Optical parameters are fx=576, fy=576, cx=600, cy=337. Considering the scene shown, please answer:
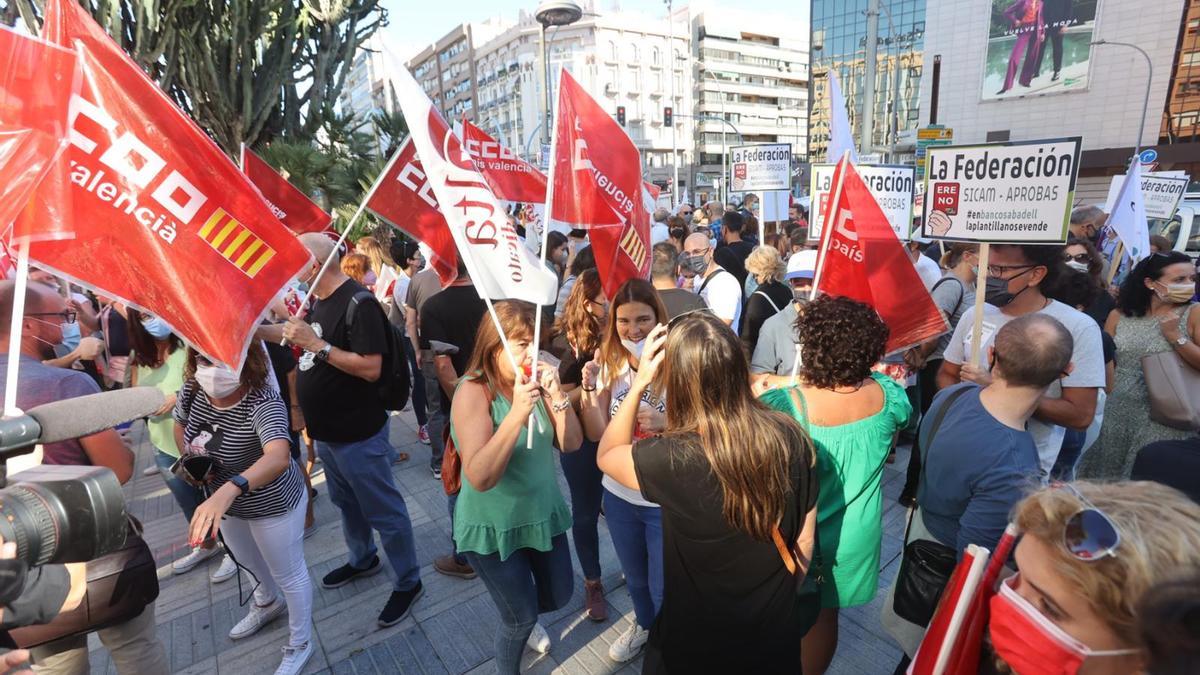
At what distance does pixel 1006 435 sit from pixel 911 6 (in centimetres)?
6493

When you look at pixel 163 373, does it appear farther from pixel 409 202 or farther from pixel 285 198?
pixel 409 202

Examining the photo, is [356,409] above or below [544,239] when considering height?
below

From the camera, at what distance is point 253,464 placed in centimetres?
272

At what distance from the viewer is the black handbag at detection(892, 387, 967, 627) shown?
195 cm

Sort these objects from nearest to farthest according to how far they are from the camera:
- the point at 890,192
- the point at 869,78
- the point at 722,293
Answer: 1. the point at 722,293
2. the point at 890,192
3. the point at 869,78

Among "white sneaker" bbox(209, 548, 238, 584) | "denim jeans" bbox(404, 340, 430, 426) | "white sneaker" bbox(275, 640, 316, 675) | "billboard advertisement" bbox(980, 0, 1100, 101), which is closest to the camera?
"white sneaker" bbox(275, 640, 316, 675)

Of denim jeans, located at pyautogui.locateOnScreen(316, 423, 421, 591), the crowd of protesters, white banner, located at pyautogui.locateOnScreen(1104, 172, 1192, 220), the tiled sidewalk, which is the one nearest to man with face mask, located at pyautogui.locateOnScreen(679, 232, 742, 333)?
the crowd of protesters

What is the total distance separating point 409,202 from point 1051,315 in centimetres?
357

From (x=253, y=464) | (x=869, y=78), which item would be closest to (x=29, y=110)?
(x=253, y=464)

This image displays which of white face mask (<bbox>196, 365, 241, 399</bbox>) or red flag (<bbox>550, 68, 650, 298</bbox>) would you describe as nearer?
white face mask (<bbox>196, 365, 241, 399</bbox>)

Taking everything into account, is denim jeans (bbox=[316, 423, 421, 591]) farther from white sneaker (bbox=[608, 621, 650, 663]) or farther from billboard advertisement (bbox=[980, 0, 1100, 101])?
billboard advertisement (bbox=[980, 0, 1100, 101])

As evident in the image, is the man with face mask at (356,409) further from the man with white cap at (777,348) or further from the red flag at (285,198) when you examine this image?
the man with white cap at (777,348)

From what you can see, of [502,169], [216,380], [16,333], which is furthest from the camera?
[502,169]

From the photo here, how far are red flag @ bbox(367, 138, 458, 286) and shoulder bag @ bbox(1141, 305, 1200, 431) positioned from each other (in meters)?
4.15
